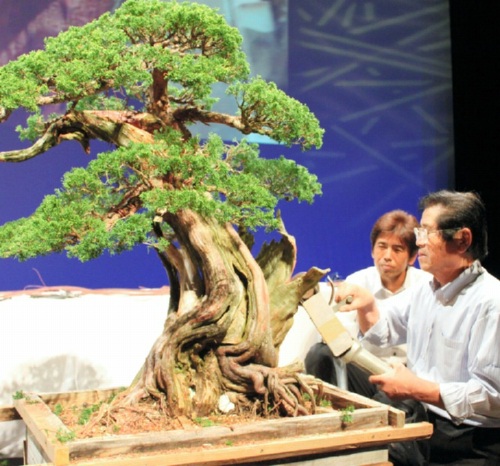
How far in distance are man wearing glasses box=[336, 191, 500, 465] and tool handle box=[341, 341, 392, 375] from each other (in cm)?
2

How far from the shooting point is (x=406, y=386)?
173 centimetres

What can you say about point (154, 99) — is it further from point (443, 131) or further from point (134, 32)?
point (443, 131)

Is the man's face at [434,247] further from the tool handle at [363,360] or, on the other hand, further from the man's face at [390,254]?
the man's face at [390,254]

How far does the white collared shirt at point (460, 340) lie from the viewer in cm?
175

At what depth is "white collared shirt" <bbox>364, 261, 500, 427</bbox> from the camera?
1749 mm

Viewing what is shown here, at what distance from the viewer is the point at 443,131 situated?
3572 millimetres

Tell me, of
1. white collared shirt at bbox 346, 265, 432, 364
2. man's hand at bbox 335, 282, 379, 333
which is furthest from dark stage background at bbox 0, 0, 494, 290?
man's hand at bbox 335, 282, 379, 333

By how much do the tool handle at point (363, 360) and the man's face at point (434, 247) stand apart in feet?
1.06

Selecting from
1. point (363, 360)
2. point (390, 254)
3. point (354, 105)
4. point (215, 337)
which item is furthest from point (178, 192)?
point (354, 105)

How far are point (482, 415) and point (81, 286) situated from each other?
154 centimetres

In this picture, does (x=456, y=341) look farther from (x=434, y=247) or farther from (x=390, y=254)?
(x=390, y=254)

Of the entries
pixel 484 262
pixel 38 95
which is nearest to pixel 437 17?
pixel 484 262

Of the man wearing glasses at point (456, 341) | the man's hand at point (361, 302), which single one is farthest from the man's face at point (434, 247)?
the man's hand at point (361, 302)

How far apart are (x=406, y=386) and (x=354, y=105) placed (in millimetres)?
1886
